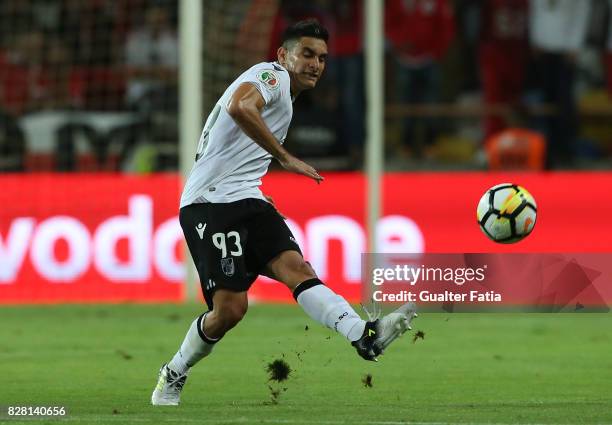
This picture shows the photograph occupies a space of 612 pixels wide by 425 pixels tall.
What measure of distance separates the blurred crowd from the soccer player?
9.19 meters

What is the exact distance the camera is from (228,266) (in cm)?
816

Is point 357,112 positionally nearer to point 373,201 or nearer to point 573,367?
point 373,201

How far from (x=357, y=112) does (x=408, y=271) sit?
9443 mm

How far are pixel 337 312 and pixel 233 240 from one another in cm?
67

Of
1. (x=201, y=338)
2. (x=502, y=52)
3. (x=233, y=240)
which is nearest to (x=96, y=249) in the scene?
(x=502, y=52)

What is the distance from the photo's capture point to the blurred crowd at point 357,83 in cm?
1853

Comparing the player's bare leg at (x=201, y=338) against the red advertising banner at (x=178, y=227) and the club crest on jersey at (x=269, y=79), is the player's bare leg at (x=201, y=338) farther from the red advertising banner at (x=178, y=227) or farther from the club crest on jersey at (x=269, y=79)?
the red advertising banner at (x=178, y=227)

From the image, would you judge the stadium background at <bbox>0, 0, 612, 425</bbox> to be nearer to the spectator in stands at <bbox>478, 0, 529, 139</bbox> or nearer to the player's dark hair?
the spectator in stands at <bbox>478, 0, 529, 139</bbox>

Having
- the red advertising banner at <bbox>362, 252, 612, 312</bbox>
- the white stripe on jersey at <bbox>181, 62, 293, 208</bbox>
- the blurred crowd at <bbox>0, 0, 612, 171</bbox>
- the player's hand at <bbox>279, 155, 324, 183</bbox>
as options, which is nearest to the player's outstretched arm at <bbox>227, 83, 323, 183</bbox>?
the player's hand at <bbox>279, 155, 324, 183</bbox>

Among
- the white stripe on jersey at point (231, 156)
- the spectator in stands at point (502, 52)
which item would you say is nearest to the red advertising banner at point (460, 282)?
the white stripe on jersey at point (231, 156)

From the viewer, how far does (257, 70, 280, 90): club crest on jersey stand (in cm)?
813

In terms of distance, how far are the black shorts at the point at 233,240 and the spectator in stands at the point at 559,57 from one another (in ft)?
37.3

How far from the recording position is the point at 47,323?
45.1 feet

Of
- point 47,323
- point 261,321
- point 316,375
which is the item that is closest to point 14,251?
point 47,323
